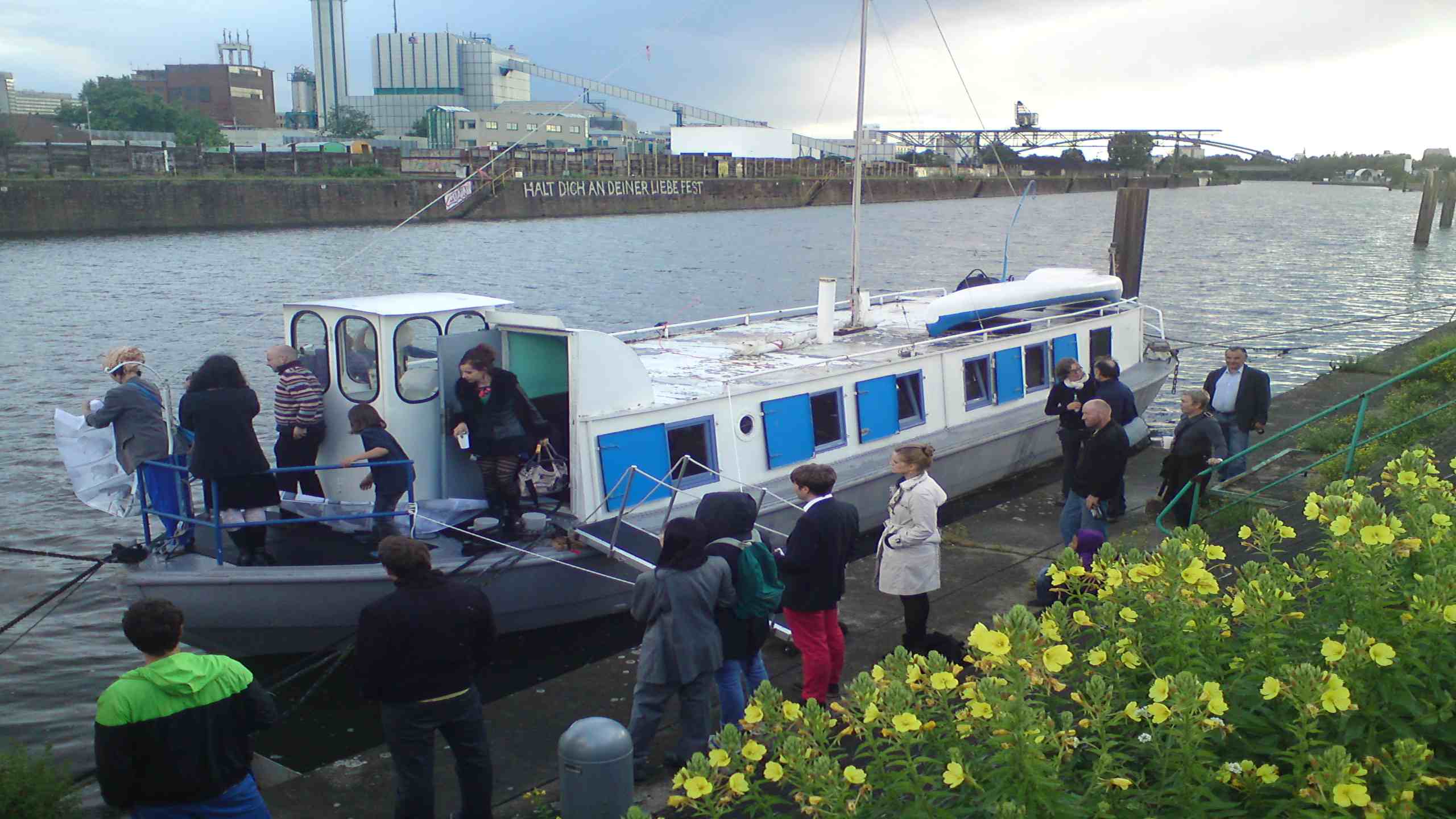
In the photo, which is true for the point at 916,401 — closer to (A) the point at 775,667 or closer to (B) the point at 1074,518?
(B) the point at 1074,518

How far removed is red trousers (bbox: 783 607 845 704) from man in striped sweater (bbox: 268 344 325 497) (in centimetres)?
520

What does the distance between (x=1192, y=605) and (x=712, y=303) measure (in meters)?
35.2

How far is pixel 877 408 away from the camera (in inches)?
512

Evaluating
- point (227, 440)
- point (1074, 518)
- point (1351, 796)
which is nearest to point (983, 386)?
point (1074, 518)

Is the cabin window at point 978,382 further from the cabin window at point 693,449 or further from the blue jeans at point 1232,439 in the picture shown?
the cabin window at point 693,449

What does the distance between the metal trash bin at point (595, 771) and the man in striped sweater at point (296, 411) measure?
18.0ft

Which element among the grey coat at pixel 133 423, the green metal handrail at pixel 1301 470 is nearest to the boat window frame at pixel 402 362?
the grey coat at pixel 133 423

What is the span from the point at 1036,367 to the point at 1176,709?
476 inches

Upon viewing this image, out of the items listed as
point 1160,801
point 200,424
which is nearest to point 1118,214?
point 200,424

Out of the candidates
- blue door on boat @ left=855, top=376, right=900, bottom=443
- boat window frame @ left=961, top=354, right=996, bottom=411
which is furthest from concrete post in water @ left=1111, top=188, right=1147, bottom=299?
blue door on boat @ left=855, top=376, right=900, bottom=443

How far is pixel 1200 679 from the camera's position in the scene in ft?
14.2

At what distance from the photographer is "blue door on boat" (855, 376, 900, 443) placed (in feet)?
42.0

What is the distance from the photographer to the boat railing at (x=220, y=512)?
29.0ft

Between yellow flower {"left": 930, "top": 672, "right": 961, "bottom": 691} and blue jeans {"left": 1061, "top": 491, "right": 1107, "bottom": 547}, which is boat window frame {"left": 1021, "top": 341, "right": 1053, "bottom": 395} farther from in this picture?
yellow flower {"left": 930, "top": 672, "right": 961, "bottom": 691}
